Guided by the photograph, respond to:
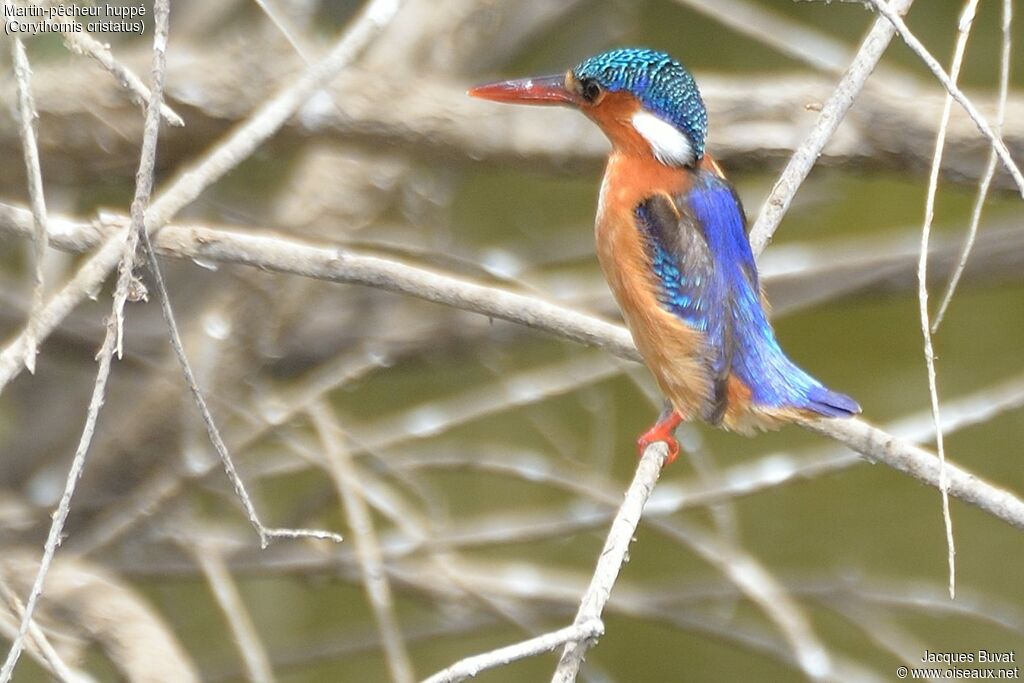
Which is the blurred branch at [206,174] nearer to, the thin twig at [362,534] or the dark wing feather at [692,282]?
the dark wing feather at [692,282]

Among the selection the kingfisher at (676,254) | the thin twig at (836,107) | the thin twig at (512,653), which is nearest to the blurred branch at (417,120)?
the kingfisher at (676,254)

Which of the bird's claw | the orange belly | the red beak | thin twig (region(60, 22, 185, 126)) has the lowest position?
thin twig (region(60, 22, 185, 126))

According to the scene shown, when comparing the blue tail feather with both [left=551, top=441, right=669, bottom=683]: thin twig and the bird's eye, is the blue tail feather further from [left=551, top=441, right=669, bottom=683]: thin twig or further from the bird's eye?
the bird's eye

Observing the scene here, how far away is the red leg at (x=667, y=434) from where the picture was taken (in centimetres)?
174

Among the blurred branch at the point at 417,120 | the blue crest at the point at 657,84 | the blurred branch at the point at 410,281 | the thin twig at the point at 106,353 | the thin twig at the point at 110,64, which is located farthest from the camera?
the blurred branch at the point at 417,120

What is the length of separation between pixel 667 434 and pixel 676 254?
267mm

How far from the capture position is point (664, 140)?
1.94 meters

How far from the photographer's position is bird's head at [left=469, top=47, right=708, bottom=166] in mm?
1934

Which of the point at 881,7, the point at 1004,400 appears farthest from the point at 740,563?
the point at 881,7

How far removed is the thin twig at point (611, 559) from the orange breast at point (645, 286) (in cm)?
23

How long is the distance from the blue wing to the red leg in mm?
44

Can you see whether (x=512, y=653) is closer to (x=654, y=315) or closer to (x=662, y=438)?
(x=662, y=438)

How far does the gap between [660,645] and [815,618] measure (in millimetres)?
541

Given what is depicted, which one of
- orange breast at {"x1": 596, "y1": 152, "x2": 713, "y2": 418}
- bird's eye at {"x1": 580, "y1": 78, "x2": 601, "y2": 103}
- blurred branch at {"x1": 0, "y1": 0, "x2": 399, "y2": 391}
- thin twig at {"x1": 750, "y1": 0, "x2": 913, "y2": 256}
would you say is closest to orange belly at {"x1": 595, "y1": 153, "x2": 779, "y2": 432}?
orange breast at {"x1": 596, "y1": 152, "x2": 713, "y2": 418}
